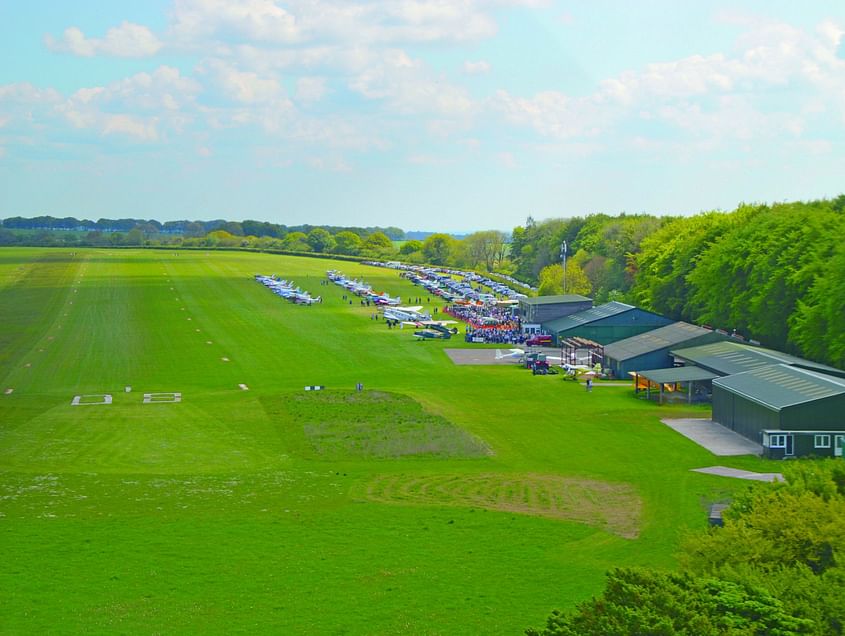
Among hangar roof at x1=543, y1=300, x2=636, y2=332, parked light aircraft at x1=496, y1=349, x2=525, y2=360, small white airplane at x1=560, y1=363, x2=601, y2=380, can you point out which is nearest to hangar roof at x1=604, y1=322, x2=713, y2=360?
small white airplane at x1=560, y1=363, x2=601, y2=380

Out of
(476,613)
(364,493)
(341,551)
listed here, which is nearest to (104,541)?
(341,551)

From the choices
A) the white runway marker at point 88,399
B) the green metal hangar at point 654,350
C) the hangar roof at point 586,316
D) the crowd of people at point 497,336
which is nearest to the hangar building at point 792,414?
the green metal hangar at point 654,350

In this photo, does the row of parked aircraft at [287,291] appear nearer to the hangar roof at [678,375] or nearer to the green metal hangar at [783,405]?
the hangar roof at [678,375]

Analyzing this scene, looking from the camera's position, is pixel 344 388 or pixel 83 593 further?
pixel 344 388

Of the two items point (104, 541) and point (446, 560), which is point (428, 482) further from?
point (104, 541)

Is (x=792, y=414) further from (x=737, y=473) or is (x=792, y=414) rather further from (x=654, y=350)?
(x=654, y=350)
